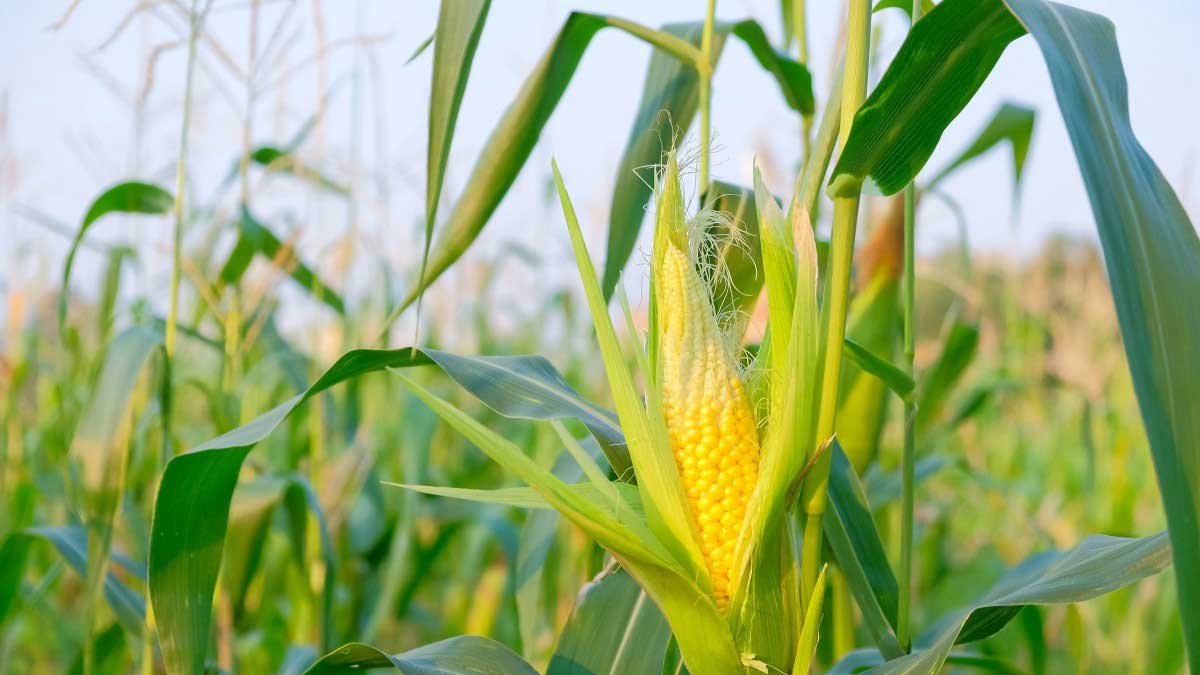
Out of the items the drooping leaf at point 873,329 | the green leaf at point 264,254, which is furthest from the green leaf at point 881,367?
the green leaf at point 264,254

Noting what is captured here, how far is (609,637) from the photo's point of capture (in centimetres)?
88

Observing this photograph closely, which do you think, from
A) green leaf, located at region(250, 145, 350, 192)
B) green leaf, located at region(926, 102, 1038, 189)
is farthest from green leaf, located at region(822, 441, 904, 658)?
green leaf, located at region(250, 145, 350, 192)

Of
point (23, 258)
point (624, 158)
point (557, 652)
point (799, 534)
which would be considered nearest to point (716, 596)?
point (799, 534)

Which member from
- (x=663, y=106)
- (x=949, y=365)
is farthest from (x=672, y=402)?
(x=949, y=365)

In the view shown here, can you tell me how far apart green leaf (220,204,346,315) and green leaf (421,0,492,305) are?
804mm

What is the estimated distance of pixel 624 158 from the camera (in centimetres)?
104

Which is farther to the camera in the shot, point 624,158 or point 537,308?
point 537,308

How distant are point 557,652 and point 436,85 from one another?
1.65 ft

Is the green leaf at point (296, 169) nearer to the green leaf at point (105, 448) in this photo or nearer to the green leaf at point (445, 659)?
the green leaf at point (105, 448)

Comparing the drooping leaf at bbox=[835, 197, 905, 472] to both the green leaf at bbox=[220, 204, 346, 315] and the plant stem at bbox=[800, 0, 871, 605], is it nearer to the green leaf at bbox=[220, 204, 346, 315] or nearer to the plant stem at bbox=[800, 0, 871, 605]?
the plant stem at bbox=[800, 0, 871, 605]

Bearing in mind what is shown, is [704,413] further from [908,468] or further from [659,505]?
[908,468]

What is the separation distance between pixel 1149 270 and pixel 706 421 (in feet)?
0.97

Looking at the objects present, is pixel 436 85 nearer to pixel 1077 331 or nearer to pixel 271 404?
pixel 271 404

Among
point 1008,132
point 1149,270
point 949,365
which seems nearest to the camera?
point 1149,270
